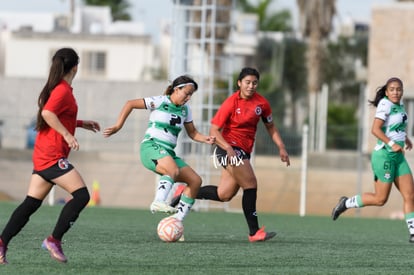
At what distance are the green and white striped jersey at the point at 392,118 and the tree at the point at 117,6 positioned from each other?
77871 mm

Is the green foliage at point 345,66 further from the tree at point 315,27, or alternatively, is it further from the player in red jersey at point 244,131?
the player in red jersey at point 244,131

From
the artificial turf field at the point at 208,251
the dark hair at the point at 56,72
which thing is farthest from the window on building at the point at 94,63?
the dark hair at the point at 56,72

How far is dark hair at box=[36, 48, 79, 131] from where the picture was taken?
9789 mm

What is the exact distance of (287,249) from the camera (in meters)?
12.0

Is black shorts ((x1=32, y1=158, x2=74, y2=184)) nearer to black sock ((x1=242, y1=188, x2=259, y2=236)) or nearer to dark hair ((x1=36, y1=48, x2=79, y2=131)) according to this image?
dark hair ((x1=36, y1=48, x2=79, y2=131))

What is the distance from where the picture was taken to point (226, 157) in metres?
13.1

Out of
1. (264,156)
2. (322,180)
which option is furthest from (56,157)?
(322,180)

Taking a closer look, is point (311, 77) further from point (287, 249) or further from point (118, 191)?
point (287, 249)

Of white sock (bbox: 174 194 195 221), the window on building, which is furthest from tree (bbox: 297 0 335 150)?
white sock (bbox: 174 194 195 221)

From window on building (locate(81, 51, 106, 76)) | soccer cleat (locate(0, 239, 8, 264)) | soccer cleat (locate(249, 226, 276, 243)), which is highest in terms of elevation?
soccer cleat (locate(0, 239, 8, 264))

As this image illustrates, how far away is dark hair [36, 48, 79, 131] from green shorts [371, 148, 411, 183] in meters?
4.73

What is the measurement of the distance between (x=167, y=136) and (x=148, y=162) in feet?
1.16

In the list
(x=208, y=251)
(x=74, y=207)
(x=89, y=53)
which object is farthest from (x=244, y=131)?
(x=89, y=53)

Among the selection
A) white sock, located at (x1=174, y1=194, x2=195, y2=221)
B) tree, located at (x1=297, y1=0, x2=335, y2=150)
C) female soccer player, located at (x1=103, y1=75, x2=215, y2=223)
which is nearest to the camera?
female soccer player, located at (x1=103, y1=75, x2=215, y2=223)
